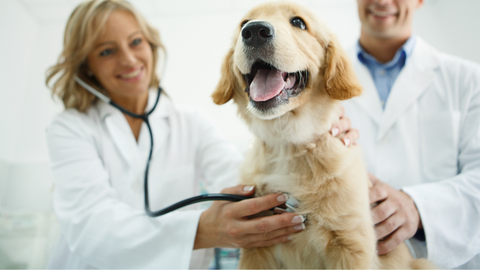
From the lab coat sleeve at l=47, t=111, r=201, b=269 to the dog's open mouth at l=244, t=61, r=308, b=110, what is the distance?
503 millimetres

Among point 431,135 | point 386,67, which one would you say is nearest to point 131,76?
Answer: point 386,67

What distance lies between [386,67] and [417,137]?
411 millimetres

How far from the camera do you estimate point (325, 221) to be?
2.49 ft

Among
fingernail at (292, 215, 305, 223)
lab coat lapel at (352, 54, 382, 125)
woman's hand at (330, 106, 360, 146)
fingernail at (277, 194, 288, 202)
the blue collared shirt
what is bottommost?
fingernail at (292, 215, 305, 223)

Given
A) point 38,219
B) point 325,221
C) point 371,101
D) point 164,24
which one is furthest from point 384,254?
point 164,24

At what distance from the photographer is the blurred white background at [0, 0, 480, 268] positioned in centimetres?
178

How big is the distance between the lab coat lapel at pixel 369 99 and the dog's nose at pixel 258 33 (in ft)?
2.26

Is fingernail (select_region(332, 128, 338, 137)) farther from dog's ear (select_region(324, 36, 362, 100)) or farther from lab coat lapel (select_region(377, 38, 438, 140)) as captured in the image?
lab coat lapel (select_region(377, 38, 438, 140))

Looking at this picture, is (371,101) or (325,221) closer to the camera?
(325,221)

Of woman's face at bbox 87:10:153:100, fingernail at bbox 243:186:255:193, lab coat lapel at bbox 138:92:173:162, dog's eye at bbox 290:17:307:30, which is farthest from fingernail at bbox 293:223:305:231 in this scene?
woman's face at bbox 87:10:153:100

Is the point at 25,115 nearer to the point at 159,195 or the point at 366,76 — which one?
the point at 159,195

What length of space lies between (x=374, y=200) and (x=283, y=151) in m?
0.37

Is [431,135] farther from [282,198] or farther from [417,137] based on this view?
[282,198]

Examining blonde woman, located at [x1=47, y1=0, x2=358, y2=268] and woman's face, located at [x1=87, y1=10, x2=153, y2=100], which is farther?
woman's face, located at [x1=87, y1=10, x2=153, y2=100]
